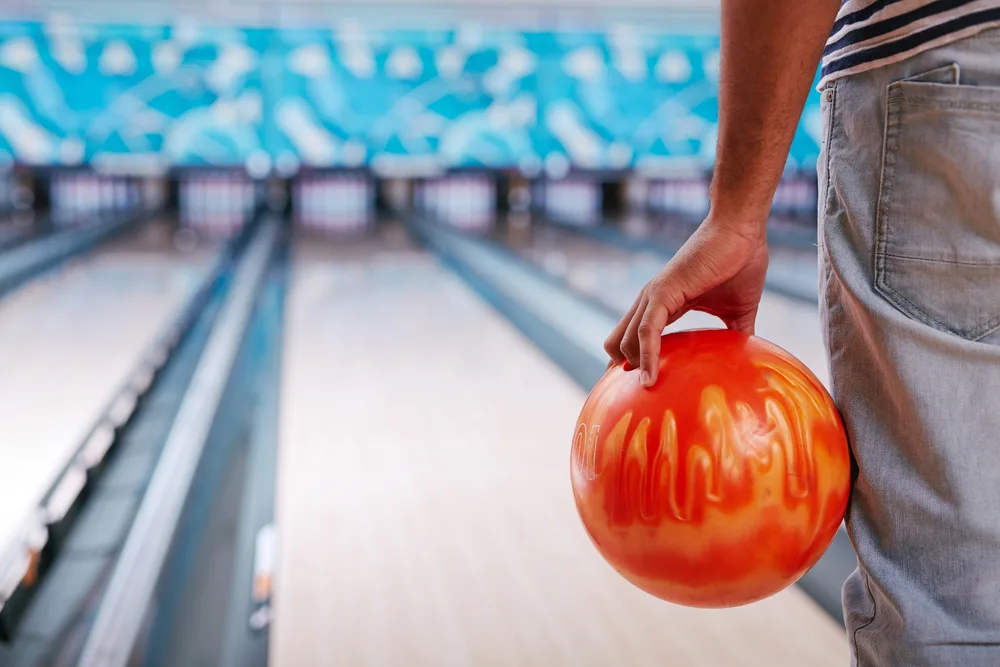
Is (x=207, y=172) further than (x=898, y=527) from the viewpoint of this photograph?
Yes

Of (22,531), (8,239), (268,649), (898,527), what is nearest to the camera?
(898,527)

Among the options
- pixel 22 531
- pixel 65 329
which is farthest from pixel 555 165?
pixel 22 531

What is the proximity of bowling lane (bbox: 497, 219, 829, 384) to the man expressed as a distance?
152 centimetres

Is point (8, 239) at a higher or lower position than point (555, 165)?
lower

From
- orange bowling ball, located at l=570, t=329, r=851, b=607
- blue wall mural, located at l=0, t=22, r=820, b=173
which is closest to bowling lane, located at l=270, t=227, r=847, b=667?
orange bowling ball, located at l=570, t=329, r=851, b=607

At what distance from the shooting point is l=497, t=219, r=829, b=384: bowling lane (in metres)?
3.20

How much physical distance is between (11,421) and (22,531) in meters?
0.83

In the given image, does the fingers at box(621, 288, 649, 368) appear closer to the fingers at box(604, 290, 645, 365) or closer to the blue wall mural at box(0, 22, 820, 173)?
the fingers at box(604, 290, 645, 365)

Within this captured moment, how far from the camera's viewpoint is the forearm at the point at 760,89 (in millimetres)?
688

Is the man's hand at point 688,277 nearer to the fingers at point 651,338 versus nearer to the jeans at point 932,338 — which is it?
the fingers at point 651,338

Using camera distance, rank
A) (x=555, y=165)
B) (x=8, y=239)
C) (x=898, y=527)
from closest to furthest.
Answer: (x=898, y=527)
(x=8, y=239)
(x=555, y=165)

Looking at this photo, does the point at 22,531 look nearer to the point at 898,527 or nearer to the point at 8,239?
the point at 898,527

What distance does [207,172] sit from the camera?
7402 mm

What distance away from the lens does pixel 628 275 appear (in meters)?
4.71
